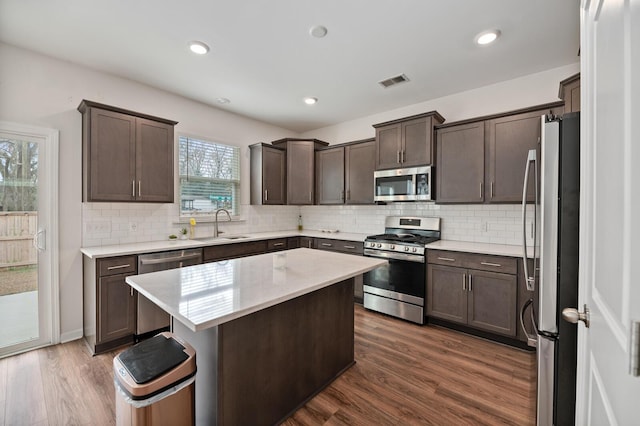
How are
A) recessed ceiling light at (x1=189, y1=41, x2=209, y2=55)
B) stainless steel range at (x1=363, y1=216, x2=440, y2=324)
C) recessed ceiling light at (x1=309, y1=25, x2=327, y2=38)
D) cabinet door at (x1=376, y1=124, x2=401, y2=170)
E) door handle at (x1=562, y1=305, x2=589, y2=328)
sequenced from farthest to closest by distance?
1. cabinet door at (x1=376, y1=124, x2=401, y2=170)
2. stainless steel range at (x1=363, y1=216, x2=440, y2=324)
3. recessed ceiling light at (x1=189, y1=41, x2=209, y2=55)
4. recessed ceiling light at (x1=309, y1=25, x2=327, y2=38)
5. door handle at (x1=562, y1=305, x2=589, y2=328)

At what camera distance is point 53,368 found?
7.86ft

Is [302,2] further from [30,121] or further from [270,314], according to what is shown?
[30,121]

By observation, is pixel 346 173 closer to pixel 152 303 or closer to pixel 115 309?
pixel 152 303

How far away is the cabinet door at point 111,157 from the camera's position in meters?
2.82

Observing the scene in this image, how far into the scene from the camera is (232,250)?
370 cm

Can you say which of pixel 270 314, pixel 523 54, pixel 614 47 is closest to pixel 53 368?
pixel 270 314

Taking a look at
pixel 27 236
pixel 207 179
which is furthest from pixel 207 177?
pixel 27 236

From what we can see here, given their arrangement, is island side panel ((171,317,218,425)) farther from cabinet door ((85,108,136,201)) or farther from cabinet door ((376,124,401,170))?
cabinet door ((376,124,401,170))

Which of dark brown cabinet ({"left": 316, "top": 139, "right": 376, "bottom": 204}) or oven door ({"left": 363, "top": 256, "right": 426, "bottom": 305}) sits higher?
dark brown cabinet ({"left": 316, "top": 139, "right": 376, "bottom": 204})

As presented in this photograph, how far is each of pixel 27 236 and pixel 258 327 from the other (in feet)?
9.00

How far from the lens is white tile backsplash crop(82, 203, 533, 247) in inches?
124

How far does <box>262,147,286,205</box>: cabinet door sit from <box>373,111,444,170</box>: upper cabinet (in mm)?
1666

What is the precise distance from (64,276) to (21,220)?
0.66 m

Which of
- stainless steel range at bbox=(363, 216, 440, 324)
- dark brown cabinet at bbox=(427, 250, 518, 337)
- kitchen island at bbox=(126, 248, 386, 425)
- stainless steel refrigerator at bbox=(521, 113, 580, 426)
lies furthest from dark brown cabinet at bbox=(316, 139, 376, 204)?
stainless steel refrigerator at bbox=(521, 113, 580, 426)
